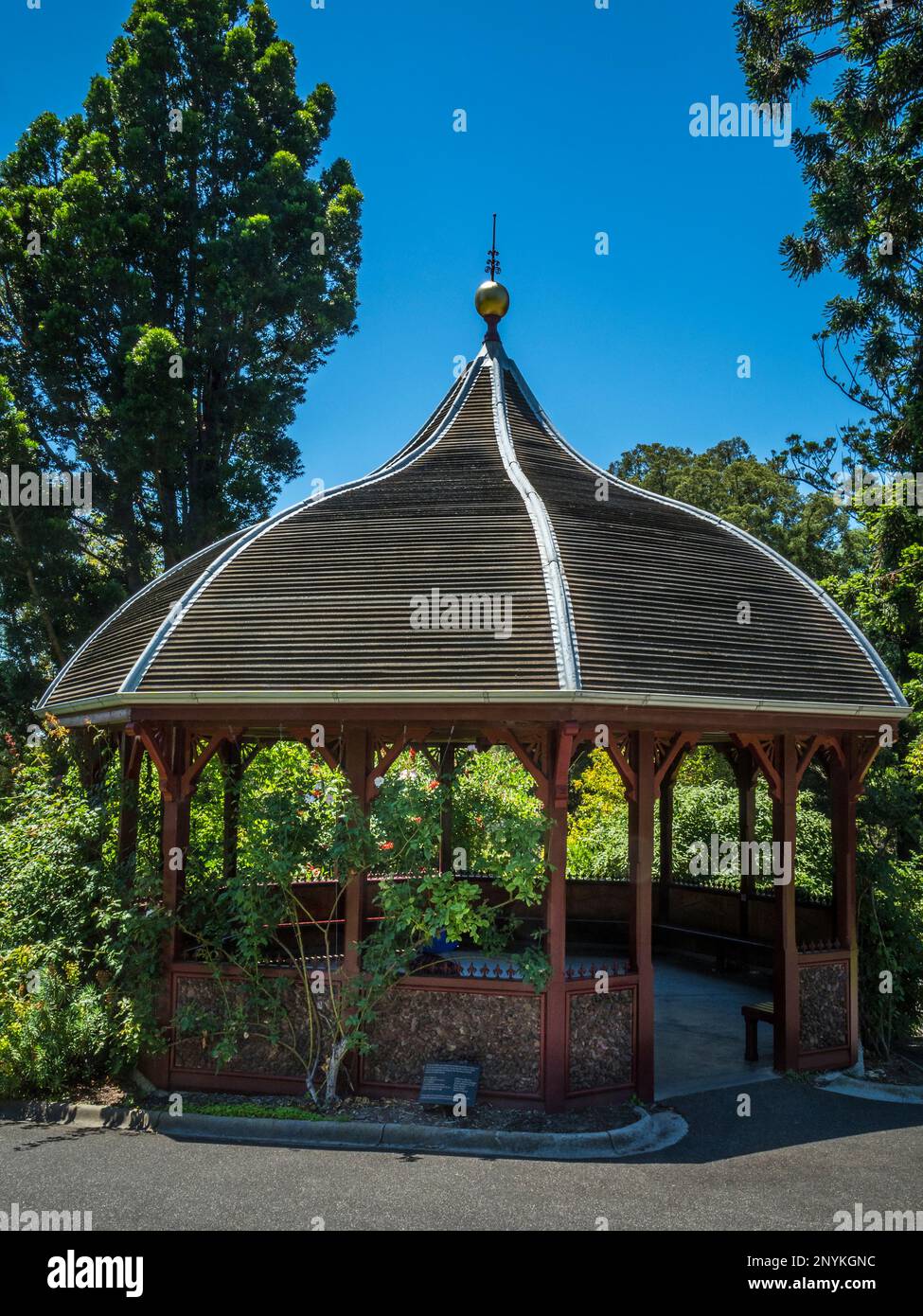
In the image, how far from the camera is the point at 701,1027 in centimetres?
1112

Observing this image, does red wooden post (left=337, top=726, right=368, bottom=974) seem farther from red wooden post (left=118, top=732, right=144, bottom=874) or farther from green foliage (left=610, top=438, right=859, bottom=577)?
green foliage (left=610, top=438, right=859, bottom=577)

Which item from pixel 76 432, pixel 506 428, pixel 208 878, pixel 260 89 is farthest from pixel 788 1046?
pixel 260 89

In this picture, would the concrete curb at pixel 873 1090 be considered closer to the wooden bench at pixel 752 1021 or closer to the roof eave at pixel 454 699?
the wooden bench at pixel 752 1021

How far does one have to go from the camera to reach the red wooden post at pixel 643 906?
8484 mm

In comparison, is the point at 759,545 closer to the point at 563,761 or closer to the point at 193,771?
the point at 563,761

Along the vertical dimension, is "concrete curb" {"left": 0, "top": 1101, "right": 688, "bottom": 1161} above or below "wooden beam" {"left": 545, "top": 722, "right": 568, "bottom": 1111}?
below

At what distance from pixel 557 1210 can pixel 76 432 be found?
19716 mm

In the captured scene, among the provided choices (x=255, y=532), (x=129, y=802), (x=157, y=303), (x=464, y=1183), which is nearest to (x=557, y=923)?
(x=464, y=1183)

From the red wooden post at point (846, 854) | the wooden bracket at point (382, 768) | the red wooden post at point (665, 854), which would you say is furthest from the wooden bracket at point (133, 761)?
the red wooden post at point (665, 854)

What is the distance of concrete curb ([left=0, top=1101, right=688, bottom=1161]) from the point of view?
7.29 meters

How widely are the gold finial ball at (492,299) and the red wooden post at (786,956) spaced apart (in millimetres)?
7956

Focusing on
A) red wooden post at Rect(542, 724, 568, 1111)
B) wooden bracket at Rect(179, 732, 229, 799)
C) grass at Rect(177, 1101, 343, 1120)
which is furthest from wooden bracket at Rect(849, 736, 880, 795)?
wooden bracket at Rect(179, 732, 229, 799)

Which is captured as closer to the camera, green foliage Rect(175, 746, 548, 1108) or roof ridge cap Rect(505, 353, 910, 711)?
green foliage Rect(175, 746, 548, 1108)

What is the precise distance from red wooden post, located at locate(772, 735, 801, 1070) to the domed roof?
108 cm
